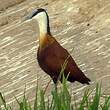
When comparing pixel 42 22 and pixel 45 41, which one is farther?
pixel 42 22

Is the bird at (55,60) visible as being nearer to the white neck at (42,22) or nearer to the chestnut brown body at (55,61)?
the chestnut brown body at (55,61)

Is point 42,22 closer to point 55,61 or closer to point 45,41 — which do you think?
point 45,41

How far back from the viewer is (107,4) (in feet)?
37.0

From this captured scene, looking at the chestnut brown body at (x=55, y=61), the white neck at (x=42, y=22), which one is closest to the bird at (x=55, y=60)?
the chestnut brown body at (x=55, y=61)

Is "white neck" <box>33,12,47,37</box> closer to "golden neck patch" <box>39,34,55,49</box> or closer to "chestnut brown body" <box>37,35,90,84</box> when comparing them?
"golden neck patch" <box>39,34,55,49</box>

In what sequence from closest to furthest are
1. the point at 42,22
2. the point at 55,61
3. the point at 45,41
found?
the point at 55,61, the point at 45,41, the point at 42,22

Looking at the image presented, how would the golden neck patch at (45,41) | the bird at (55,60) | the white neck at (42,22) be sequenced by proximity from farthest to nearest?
the white neck at (42,22), the golden neck patch at (45,41), the bird at (55,60)

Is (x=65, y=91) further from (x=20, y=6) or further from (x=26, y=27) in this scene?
(x=20, y=6)

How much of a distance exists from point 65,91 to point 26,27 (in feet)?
23.5

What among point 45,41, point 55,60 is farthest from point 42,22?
point 55,60

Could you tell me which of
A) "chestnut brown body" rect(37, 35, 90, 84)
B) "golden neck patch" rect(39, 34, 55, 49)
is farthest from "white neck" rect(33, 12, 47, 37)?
"chestnut brown body" rect(37, 35, 90, 84)

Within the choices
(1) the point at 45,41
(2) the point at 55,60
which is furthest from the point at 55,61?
(1) the point at 45,41

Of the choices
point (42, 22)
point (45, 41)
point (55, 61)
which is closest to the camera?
point (55, 61)

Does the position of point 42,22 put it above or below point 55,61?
above
